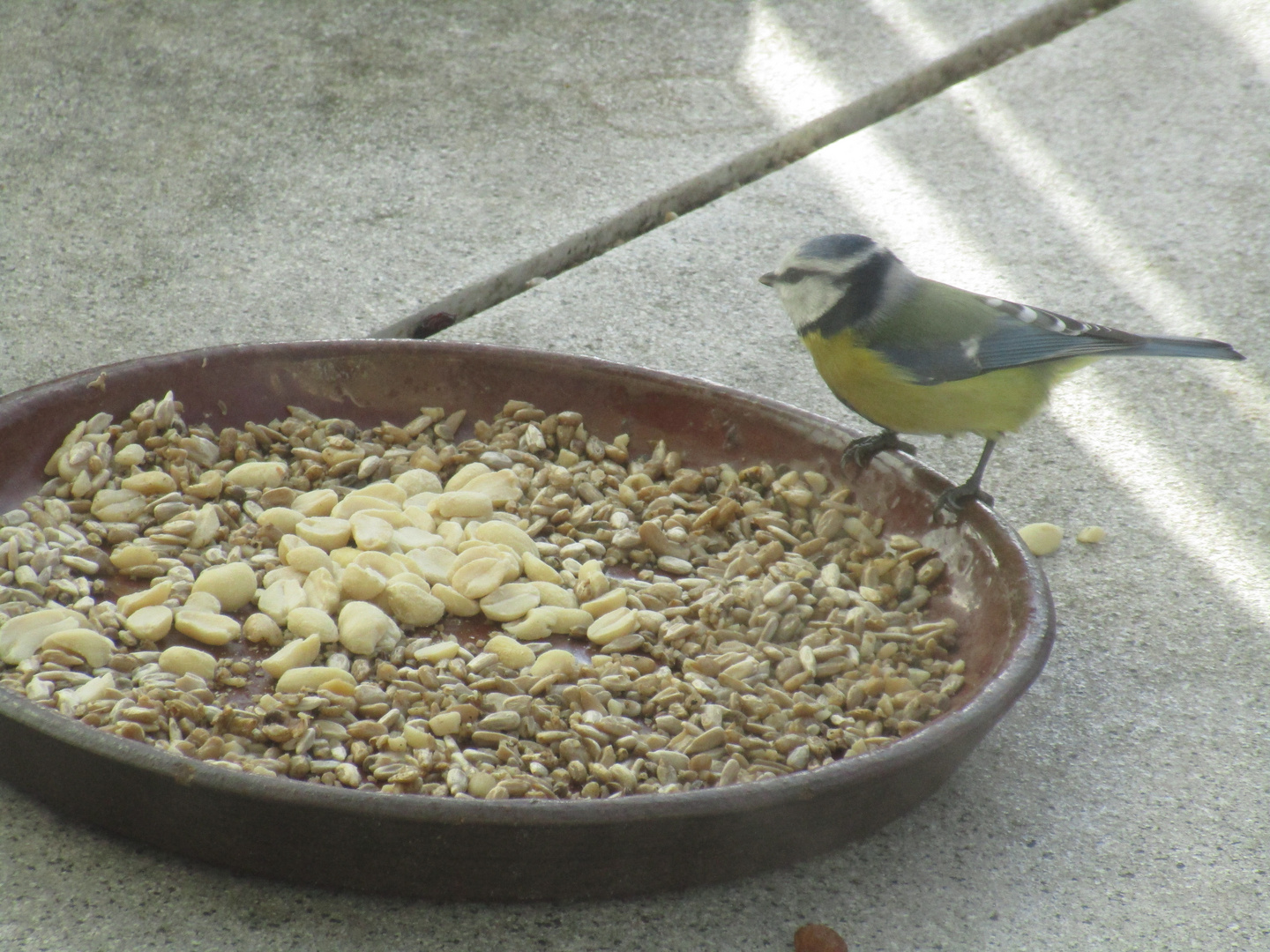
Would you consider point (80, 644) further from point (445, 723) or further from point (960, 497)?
point (960, 497)

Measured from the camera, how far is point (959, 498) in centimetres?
223

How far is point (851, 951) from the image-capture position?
1683 millimetres

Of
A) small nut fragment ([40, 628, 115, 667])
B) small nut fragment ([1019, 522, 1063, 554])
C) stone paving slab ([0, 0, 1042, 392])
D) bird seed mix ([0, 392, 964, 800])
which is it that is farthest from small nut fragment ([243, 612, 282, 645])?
small nut fragment ([1019, 522, 1063, 554])

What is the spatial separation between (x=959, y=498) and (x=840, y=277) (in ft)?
1.45

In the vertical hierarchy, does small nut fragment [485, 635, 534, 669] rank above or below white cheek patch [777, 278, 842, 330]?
below

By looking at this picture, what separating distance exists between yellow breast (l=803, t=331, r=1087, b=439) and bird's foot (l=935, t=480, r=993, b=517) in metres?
0.14

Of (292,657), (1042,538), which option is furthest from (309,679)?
(1042,538)

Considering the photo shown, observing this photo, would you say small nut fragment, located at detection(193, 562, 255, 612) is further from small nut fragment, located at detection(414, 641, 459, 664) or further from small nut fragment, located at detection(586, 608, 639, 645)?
small nut fragment, located at detection(586, 608, 639, 645)

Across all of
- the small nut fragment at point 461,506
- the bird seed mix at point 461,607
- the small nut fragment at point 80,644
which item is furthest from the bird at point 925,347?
the small nut fragment at point 80,644

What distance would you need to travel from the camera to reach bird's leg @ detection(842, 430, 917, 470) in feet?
7.80

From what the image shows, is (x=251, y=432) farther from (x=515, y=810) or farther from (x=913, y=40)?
(x=913, y=40)

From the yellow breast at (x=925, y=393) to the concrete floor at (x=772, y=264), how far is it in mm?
405

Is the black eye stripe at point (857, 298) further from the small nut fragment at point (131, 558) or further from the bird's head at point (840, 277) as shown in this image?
the small nut fragment at point (131, 558)

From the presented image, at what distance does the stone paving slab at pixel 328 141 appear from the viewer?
331cm
